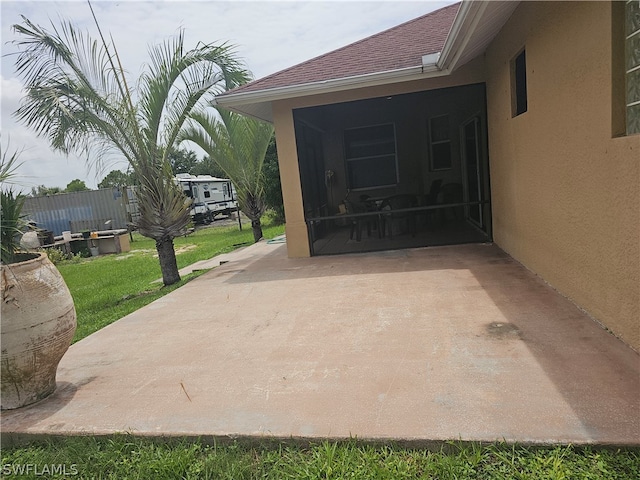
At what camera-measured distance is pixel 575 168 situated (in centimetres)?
364

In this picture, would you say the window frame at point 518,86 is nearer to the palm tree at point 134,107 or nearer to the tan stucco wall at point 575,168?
the tan stucco wall at point 575,168

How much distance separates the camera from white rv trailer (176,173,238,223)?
22500 millimetres

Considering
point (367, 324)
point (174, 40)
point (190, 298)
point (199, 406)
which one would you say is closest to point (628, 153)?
point (367, 324)

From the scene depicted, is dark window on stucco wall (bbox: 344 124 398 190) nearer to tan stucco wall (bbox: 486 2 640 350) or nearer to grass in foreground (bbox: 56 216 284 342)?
grass in foreground (bbox: 56 216 284 342)

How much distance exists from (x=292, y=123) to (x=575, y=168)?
4.86 m

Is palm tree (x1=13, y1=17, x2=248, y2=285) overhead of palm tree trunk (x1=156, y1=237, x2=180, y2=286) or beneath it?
overhead

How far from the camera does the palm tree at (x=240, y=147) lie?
1033cm

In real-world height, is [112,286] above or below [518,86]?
below

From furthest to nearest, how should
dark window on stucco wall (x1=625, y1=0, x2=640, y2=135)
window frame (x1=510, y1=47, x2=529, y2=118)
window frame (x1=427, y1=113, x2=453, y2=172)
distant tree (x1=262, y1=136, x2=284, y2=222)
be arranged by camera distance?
distant tree (x1=262, y1=136, x2=284, y2=222), window frame (x1=427, y1=113, x2=453, y2=172), window frame (x1=510, y1=47, x2=529, y2=118), dark window on stucco wall (x1=625, y1=0, x2=640, y2=135)

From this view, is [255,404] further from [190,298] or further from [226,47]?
[226,47]

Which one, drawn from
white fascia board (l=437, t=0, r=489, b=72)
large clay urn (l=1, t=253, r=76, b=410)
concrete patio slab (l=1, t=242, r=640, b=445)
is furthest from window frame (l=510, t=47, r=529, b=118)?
large clay urn (l=1, t=253, r=76, b=410)

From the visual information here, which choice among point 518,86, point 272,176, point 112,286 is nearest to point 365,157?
point 518,86

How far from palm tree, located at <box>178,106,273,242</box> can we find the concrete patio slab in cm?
624

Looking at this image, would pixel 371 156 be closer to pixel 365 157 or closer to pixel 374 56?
pixel 365 157
